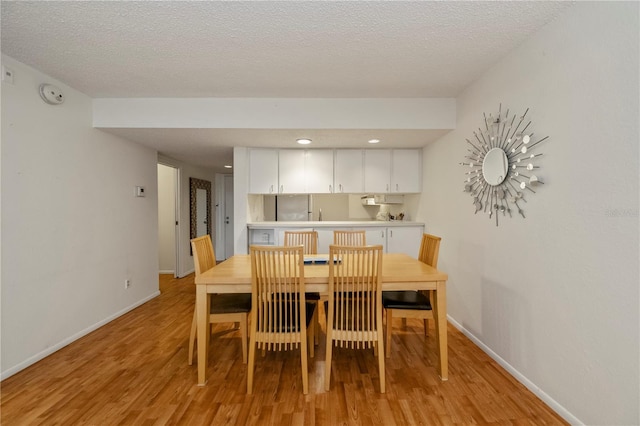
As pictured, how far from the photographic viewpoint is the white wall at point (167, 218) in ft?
17.4

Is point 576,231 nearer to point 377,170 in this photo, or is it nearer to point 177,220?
point 377,170

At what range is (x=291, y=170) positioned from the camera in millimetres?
4008

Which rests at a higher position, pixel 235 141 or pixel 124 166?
pixel 235 141

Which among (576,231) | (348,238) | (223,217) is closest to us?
(576,231)

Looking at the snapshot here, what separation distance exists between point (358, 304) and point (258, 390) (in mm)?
870

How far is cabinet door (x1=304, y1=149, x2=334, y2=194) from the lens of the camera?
4.02 metres

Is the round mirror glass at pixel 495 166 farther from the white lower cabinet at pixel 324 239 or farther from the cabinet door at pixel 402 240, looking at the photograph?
the white lower cabinet at pixel 324 239

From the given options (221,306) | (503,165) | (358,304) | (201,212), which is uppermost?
(503,165)

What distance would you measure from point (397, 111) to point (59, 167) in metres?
3.17

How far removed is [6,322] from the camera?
208 centimetres

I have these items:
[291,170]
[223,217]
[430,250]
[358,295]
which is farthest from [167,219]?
[430,250]

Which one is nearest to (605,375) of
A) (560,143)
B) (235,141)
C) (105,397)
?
(560,143)

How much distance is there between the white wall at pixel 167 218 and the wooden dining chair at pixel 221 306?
10.9ft

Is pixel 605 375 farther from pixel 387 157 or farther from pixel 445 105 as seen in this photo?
pixel 387 157
